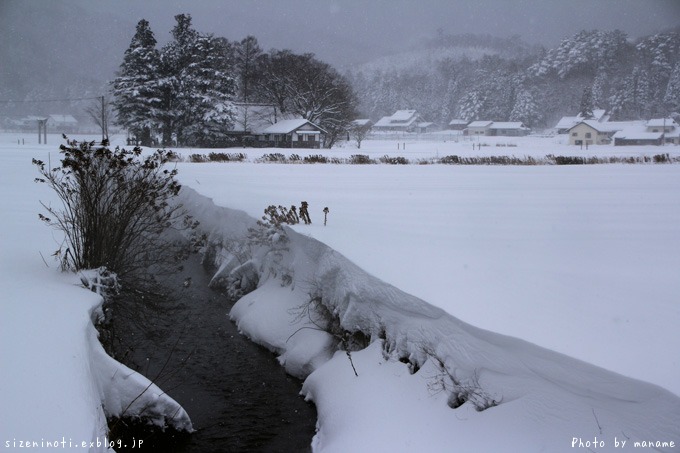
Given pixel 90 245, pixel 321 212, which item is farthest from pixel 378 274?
pixel 321 212

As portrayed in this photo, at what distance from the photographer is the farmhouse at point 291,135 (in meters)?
56.1

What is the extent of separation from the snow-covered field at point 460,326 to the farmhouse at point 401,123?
310 feet

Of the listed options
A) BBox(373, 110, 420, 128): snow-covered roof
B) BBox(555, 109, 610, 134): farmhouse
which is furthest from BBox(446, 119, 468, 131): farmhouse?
BBox(555, 109, 610, 134): farmhouse

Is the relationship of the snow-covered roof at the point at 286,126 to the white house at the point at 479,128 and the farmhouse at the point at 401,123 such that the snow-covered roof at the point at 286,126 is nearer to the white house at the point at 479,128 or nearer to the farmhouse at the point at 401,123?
the white house at the point at 479,128

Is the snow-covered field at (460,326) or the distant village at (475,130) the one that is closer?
the snow-covered field at (460,326)

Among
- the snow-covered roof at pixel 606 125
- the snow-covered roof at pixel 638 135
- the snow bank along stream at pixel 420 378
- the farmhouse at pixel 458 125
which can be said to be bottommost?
the snow bank along stream at pixel 420 378

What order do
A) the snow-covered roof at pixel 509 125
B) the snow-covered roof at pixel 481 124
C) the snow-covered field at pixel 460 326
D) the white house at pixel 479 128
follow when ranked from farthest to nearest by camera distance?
the snow-covered roof at pixel 481 124 < the white house at pixel 479 128 < the snow-covered roof at pixel 509 125 < the snow-covered field at pixel 460 326

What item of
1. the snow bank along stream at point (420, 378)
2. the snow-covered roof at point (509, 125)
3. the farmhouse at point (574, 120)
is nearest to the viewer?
the snow bank along stream at point (420, 378)

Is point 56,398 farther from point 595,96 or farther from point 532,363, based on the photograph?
point 595,96

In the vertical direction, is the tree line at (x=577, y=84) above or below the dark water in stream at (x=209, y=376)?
above

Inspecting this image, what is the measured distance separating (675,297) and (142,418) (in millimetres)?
5860

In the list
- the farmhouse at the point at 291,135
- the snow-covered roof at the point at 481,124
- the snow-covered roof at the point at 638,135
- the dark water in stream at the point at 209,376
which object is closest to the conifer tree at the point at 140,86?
the farmhouse at the point at 291,135

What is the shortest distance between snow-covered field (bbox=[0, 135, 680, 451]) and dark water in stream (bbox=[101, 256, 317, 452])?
38 cm

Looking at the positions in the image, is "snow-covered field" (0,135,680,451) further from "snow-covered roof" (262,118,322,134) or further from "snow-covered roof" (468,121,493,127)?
"snow-covered roof" (468,121,493,127)
